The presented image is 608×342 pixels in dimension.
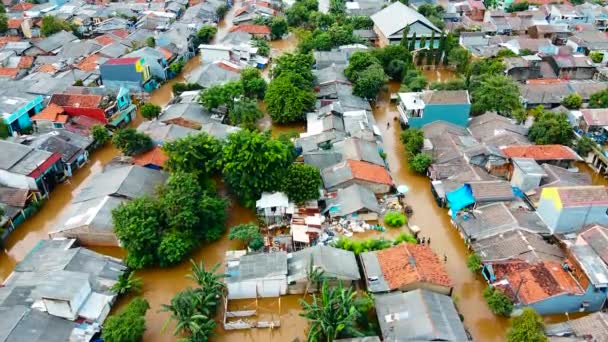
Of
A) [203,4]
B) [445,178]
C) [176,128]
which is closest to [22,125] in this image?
[176,128]

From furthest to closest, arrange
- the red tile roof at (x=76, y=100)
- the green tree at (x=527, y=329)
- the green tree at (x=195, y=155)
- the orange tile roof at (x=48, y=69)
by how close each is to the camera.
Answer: the orange tile roof at (x=48, y=69) < the red tile roof at (x=76, y=100) < the green tree at (x=195, y=155) < the green tree at (x=527, y=329)

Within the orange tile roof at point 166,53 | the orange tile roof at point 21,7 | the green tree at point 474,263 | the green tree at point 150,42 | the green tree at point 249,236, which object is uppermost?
the orange tile roof at point 21,7

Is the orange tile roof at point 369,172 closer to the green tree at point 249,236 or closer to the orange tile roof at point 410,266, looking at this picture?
the orange tile roof at point 410,266

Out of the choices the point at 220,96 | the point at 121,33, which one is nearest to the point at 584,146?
the point at 220,96

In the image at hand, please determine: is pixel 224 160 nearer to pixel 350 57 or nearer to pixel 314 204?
pixel 314 204

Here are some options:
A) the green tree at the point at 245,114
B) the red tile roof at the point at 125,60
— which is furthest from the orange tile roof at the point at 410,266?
the red tile roof at the point at 125,60

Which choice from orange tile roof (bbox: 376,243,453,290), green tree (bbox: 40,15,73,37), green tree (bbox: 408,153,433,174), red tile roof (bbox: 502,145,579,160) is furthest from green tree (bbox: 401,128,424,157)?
green tree (bbox: 40,15,73,37)
